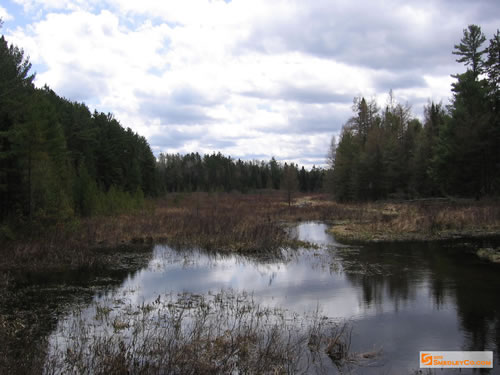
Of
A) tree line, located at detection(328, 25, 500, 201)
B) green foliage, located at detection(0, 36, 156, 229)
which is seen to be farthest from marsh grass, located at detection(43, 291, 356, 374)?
tree line, located at detection(328, 25, 500, 201)

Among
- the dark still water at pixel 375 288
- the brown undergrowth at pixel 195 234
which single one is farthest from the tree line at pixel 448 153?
the dark still water at pixel 375 288

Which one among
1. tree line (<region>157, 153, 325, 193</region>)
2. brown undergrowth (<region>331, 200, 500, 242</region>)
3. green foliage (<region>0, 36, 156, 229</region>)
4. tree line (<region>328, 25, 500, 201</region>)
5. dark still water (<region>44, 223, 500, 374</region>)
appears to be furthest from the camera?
tree line (<region>157, 153, 325, 193</region>)

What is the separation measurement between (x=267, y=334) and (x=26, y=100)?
62.6 feet

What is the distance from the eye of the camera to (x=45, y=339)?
858 cm

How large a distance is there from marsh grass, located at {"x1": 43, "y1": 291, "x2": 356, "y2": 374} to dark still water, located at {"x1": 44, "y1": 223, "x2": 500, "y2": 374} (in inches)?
22.9

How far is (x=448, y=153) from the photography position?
35.6 metres

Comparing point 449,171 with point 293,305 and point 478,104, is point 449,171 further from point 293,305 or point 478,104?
point 293,305

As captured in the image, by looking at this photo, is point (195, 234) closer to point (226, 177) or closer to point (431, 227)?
point (431, 227)

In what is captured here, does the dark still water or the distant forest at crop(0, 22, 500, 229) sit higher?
the distant forest at crop(0, 22, 500, 229)

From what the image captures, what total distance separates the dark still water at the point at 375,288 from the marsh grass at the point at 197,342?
58 centimetres

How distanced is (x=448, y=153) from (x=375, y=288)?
90.2 ft

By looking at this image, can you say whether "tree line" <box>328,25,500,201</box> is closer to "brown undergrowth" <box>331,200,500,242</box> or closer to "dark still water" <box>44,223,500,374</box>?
"brown undergrowth" <box>331,200,500,242</box>

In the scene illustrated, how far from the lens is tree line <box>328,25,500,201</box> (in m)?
35.2

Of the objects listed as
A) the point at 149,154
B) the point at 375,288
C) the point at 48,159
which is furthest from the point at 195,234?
the point at 149,154
